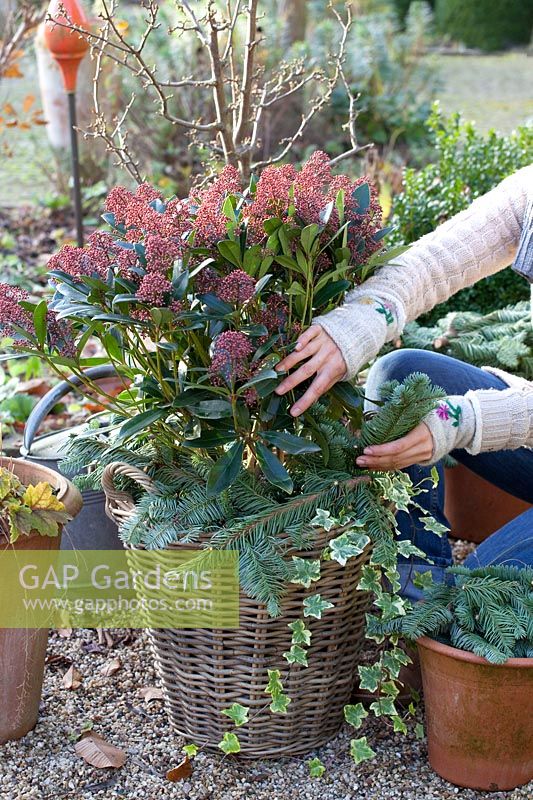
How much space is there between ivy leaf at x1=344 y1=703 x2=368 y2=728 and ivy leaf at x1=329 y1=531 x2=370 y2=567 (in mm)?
379

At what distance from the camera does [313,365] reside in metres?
1.78

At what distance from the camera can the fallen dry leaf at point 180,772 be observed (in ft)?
6.41

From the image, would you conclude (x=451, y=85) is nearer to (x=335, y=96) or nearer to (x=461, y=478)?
(x=335, y=96)

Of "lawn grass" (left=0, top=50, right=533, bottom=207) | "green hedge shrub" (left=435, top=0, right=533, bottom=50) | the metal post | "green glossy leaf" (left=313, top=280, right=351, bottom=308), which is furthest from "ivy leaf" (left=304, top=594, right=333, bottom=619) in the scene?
"green hedge shrub" (left=435, top=0, right=533, bottom=50)

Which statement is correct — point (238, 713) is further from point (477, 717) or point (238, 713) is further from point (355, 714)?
point (477, 717)

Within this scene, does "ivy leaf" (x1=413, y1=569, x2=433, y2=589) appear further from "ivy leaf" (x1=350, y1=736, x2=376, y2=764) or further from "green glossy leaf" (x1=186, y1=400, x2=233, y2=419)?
"green glossy leaf" (x1=186, y1=400, x2=233, y2=419)

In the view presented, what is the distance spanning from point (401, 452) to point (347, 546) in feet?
0.74

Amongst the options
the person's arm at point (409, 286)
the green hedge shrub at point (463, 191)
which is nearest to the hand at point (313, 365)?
the person's arm at point (409, 286)

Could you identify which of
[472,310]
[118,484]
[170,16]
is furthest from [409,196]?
[170,16]

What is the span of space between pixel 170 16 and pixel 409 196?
5.36 metres

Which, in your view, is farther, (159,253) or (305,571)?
(305,571)

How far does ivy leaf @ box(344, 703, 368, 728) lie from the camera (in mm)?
1979

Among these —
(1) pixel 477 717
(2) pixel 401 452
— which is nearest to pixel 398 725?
(1) pixel 477 717

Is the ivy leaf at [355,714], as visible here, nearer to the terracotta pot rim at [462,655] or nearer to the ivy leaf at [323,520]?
the terracotta pot rim at [462,655]
